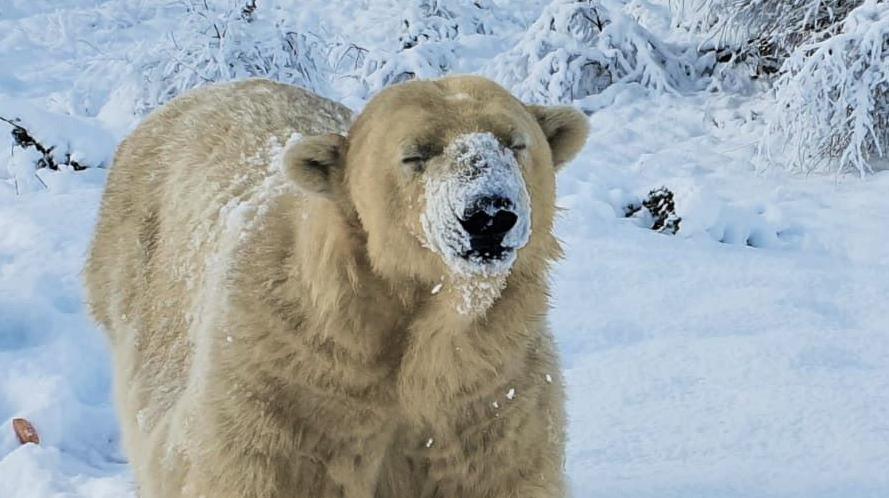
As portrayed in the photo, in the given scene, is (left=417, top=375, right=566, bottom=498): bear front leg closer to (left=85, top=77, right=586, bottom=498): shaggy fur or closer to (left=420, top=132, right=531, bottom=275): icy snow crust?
(left=85, top=77, right=586, bottom=498): shaggy fur

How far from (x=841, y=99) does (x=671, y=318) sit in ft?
7.61

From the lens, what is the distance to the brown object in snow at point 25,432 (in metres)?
3.98

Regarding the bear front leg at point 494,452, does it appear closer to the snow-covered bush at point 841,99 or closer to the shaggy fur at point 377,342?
the shaggy fur at point 377,342

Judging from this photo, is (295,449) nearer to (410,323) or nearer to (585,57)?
(410,323)

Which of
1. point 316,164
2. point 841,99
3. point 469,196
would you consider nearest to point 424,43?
point 841,99

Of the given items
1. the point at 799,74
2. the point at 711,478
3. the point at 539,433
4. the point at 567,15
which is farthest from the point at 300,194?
the point at 567,15

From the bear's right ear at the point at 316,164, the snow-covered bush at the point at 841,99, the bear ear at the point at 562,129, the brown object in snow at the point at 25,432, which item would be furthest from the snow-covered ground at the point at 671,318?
the bear's right ear at the point at 316,164

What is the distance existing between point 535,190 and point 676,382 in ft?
7.35

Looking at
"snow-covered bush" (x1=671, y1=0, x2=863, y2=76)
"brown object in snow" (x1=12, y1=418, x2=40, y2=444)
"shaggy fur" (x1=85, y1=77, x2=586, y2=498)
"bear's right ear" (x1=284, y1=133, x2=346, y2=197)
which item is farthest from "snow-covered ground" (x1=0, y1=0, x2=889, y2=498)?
"bear's right ear" (x1=284, y1=133, x2=346, y2=197)

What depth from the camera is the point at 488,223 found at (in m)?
1.89

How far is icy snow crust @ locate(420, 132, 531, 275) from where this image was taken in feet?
6.21

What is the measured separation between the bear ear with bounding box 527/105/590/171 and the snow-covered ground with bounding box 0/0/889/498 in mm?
1439

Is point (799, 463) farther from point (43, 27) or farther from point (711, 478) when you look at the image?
point (43, 27)

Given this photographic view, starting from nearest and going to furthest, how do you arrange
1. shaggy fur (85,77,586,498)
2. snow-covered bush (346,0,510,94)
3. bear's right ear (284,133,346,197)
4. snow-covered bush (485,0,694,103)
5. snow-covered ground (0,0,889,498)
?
shaggy fur (85,77,586,498), bear's right ear (284,133,346,197), snow-covered ground (0,0,889,498), snow-covered bush (485,0,694,103), snow-covered bush (346,0,510,94)
